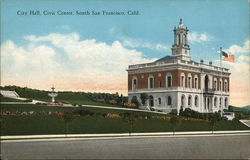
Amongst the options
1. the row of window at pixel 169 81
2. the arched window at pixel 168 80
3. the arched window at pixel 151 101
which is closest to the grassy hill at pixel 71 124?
the row of window at pixel 169 81

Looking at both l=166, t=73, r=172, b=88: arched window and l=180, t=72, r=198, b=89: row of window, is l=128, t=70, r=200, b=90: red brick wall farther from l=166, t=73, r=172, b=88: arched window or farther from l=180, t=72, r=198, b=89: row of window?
l=180, t=72, r=198, b=89: row of window

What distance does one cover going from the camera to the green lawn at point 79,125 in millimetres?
26469

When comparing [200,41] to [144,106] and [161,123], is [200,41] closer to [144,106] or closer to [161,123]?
[161,123]

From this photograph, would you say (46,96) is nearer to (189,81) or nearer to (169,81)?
(169,81)

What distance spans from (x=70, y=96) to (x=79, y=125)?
71.0ft

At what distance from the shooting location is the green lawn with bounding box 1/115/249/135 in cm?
2647

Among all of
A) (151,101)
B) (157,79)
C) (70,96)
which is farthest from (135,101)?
(70,96)

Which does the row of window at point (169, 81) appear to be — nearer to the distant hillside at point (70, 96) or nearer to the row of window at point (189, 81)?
the row of window at point (189, 81)

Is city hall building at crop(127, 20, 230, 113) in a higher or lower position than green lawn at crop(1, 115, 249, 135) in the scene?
higher

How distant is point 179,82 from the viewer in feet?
179

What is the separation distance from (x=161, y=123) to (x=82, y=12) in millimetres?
18721

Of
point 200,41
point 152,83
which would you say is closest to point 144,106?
point 152,83

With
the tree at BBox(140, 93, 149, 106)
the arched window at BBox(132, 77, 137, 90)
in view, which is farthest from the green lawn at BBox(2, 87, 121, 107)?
the arched window at BBox(132, 77, 137, 90)

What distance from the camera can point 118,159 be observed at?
50.9 feet
